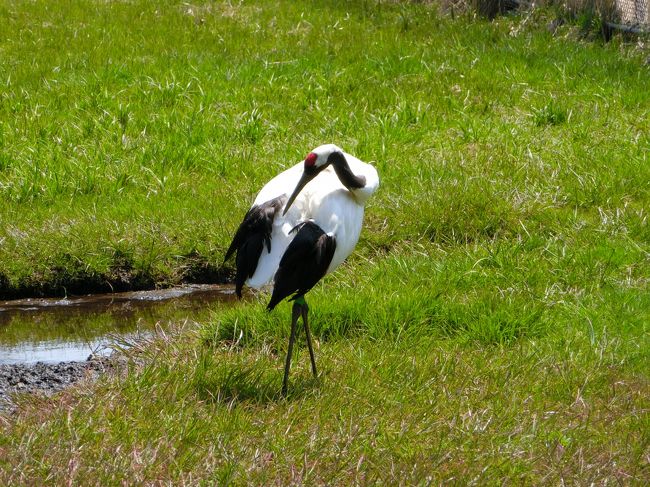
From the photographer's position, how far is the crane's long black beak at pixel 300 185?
4.92 metres

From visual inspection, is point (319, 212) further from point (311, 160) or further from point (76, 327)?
point (76, 327)

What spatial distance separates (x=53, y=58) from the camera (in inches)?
396

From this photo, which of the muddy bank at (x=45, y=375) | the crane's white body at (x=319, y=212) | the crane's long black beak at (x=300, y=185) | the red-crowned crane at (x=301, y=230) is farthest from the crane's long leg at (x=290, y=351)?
the muddy bank at (x=45, y=375)

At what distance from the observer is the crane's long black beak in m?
4.92

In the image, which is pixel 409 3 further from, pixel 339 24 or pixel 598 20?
pixel 598 20

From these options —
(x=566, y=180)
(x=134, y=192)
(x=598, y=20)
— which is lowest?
(x=134, y=192)

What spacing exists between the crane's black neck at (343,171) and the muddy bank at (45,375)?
54.2 inches

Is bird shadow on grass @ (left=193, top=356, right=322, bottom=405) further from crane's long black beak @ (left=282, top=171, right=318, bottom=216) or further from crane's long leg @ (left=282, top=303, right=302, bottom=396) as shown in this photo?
crane's long black beak @ (left=282, top=171, right=318, bottom=216)

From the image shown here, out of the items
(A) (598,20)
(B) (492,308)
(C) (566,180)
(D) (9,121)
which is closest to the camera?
(B) (492,308)

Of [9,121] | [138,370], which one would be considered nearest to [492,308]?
[138,370]

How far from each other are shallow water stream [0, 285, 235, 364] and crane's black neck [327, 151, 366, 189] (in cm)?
147

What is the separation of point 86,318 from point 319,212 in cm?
202

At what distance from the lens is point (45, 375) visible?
17.7 feet

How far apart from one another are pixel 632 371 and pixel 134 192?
3780 millimetres
